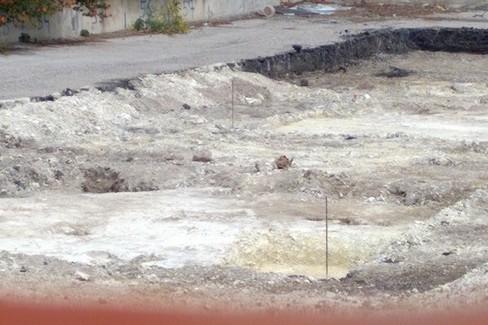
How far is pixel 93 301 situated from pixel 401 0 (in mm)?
29081

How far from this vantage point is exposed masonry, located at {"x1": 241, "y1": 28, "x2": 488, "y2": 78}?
21.4 m

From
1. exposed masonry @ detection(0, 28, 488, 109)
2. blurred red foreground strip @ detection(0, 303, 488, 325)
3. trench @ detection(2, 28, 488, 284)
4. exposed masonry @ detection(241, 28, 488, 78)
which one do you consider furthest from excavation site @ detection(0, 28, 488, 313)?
exposed masonry @ detection(241, 28, 488, 78)

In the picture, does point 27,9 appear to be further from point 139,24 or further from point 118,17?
point 139,24

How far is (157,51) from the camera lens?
21.6 metres

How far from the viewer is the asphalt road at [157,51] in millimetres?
16812

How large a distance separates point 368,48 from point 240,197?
14.9 m

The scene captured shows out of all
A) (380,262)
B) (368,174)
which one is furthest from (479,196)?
(380,262)

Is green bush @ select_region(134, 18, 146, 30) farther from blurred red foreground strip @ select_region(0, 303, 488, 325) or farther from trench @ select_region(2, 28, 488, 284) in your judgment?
blurred red foreground strip @ select_region(0, 303, 488, 325)

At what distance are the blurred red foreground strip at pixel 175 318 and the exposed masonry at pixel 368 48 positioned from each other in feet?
47.9

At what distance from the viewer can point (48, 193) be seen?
36.7 ft

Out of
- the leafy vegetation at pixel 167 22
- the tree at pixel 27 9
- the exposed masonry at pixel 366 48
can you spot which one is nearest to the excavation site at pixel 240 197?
the exposed masonry at pixel 366 48

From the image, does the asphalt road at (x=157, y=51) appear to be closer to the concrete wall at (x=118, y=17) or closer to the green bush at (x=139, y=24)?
the concrete wall at (x=118, y=17)

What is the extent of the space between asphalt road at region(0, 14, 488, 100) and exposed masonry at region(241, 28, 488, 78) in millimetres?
412

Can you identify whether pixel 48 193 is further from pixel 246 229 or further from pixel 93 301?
pixel 93 301
